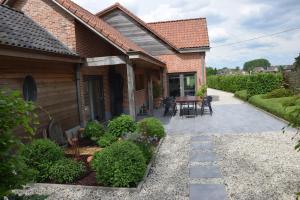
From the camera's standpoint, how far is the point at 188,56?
21.6 metres

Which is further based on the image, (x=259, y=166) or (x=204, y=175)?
(x=259, y=166)

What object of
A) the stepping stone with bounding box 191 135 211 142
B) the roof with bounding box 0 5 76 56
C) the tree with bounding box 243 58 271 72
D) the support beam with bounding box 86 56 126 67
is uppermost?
the tree with bounding box 243 58 271 72

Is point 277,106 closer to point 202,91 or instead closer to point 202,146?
point 202,91

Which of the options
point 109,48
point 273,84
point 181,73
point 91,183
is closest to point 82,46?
point 109,48

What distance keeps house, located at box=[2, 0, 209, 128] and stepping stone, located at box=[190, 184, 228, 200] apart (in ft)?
16.1

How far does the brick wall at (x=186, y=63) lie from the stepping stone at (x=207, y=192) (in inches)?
624

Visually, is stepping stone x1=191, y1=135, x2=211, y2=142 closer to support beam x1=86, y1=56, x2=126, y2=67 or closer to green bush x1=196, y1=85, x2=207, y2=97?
support beam x1=86, y1=56, x2=126, y2=67

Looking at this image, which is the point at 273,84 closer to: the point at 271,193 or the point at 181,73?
the point at 181,73

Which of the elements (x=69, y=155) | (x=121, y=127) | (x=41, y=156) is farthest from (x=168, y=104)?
(x=41, y=156)

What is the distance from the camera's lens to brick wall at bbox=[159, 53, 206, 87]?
21.4m

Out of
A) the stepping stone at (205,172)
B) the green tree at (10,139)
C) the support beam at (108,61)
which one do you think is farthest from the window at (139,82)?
the green tree at (10,139)

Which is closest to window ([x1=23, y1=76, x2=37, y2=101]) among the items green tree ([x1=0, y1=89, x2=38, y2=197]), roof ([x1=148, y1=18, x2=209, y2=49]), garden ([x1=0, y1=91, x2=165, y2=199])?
garden ([x1=0, y1=91, x2=165, y2=199])

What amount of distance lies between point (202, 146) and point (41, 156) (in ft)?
16.0

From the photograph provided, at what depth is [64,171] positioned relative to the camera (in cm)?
644
